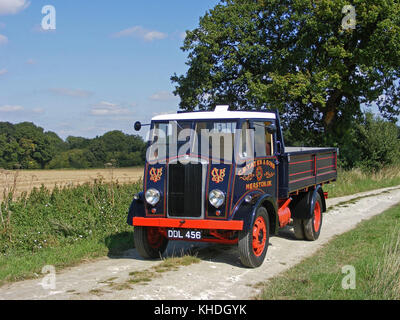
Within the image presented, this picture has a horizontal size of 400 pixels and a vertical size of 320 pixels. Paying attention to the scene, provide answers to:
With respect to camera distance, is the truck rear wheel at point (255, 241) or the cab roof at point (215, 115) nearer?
the truck rear wheel at point (255, 241)

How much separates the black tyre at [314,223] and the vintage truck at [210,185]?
173cm

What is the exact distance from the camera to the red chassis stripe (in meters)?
7.33

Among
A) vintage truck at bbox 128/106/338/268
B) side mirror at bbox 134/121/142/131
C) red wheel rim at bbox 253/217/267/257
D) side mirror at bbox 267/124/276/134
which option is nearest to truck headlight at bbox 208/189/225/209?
vintage truck at bbox 128/106/338/268

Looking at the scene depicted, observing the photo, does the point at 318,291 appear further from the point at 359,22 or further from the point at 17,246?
the point at 359,22

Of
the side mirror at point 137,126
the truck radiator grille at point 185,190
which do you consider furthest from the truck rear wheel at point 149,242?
the side mirror at point 137,126

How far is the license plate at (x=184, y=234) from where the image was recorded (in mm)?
7672

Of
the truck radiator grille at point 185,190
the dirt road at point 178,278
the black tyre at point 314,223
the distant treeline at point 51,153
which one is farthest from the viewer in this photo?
the distant treeline at point 51,153

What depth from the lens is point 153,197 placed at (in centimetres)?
792

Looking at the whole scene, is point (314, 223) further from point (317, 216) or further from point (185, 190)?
point (185, 190)

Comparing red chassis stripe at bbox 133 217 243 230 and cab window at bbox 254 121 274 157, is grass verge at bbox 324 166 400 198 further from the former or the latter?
red chassis stripe at bbox 133 217 243 230

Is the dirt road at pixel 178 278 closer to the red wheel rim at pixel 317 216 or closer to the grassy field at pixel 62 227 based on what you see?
the red wheel rim at pixel 317 216
